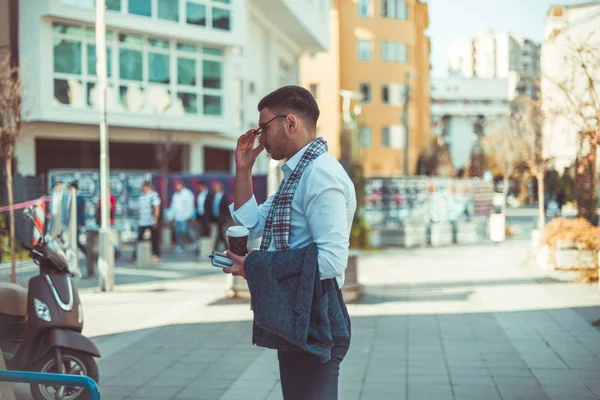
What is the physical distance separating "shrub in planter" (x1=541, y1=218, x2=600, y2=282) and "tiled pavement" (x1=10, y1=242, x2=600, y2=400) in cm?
76

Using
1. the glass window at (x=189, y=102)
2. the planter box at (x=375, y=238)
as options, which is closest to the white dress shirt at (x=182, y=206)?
the planter box at (x=375, y=238)

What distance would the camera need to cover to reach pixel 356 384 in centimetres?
704

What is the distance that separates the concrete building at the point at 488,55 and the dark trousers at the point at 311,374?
490 ft

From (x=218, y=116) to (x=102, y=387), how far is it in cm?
2769

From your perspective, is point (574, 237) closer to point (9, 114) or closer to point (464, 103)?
point (9, 114)

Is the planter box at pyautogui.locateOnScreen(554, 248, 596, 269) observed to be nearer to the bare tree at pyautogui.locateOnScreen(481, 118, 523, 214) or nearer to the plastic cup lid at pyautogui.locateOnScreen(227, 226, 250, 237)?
the plastic cup lid at pyautogui.locateOnScreen(227, 226, 250, 237)

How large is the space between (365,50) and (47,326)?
5519cm

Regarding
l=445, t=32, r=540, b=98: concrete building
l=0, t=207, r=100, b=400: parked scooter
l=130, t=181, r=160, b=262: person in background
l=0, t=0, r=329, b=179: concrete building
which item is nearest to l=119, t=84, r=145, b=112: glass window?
l=0, t=0, r=329, b=179: concrete building

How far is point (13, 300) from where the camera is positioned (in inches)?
249

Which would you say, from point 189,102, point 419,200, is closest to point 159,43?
point 189,102

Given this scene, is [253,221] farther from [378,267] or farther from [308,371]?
[378,267]

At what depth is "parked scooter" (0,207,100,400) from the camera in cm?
598

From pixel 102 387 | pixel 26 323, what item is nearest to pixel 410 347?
pixel 102 387

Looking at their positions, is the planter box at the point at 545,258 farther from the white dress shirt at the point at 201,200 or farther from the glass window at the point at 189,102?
the glass window at the point at 189,102
